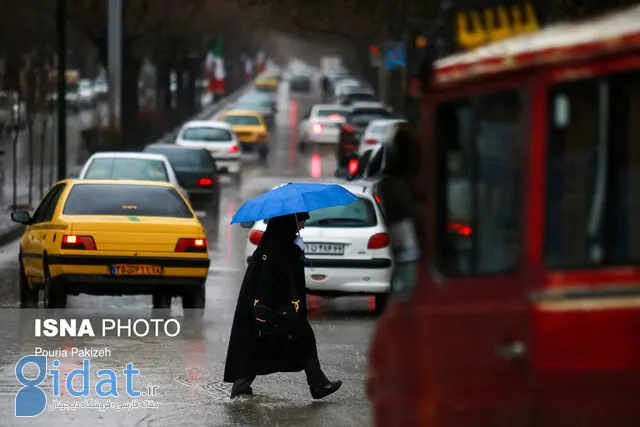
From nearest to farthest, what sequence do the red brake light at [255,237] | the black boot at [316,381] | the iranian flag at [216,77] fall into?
the black boot at [316,381], the red brake light at [255,237], the iranian flag at [216,77]

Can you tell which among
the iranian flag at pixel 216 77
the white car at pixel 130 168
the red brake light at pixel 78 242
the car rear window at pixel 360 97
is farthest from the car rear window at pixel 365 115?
the iranian flag at pixel 216 77

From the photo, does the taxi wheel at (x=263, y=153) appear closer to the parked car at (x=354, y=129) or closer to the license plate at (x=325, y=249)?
the parked car at (x=354, y=129)

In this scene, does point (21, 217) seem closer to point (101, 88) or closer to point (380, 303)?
point (380, 303)

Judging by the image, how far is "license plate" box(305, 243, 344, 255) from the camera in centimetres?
1678

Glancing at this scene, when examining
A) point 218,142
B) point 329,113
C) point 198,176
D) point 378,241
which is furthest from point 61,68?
point 329,113

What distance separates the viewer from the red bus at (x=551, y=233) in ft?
16.7

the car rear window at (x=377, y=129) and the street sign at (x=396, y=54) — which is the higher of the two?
the street sign at (x=396, y=54)

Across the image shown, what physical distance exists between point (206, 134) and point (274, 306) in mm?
30865

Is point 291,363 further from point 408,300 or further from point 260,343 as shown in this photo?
point 408,300

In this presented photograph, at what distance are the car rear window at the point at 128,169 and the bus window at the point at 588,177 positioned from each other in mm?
18692

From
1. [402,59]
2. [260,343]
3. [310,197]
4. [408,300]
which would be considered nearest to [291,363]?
[260,343]

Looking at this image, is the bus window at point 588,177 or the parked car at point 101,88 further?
the parked car at point 101,88

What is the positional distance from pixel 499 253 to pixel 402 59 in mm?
48002

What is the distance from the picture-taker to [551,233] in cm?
514
